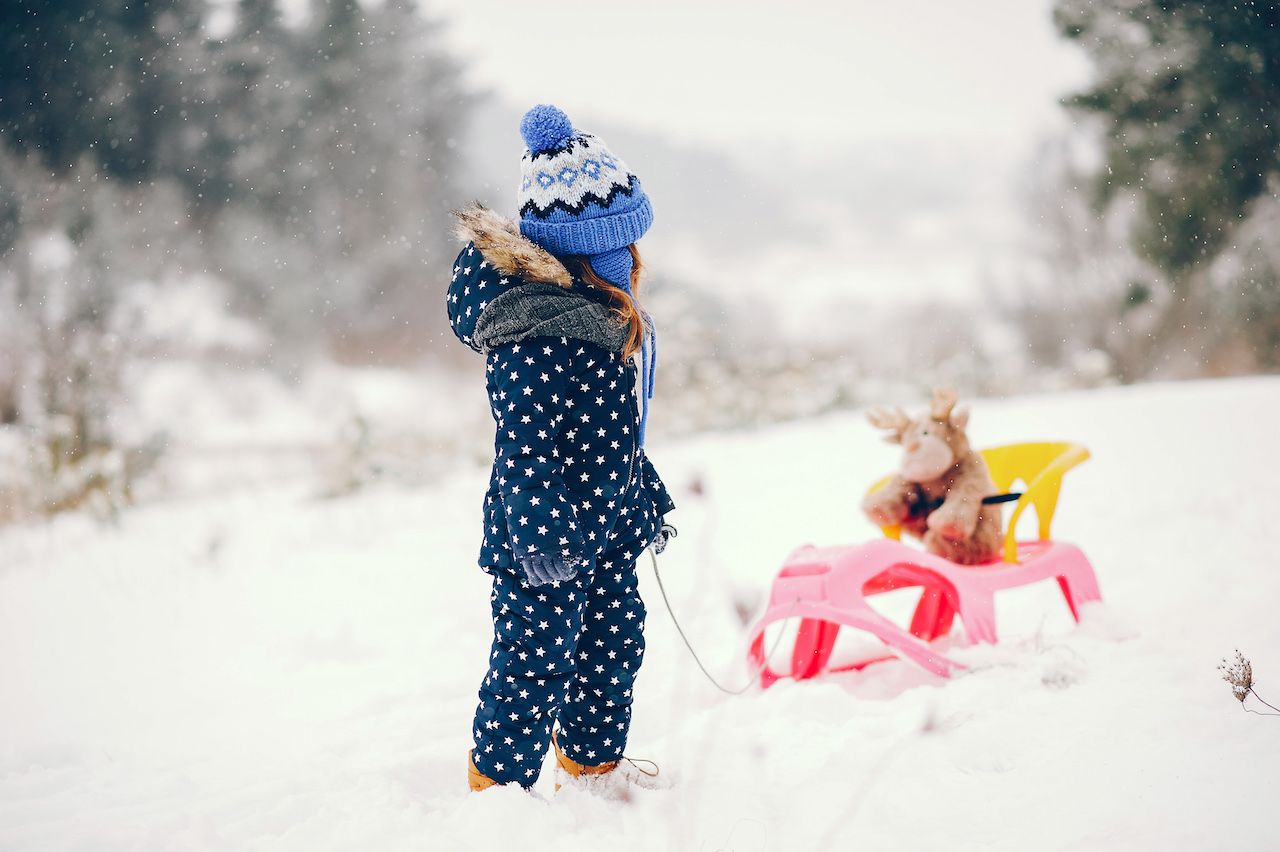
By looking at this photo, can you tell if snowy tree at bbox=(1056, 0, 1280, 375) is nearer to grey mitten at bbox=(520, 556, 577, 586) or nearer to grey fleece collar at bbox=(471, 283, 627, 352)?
grey fleece collar at bbox=(471, 283, 627, 352)

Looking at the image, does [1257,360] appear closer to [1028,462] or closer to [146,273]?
[1028,462]

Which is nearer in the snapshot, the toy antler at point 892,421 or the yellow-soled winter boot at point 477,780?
the yellow-soled winter boot at point 477,780

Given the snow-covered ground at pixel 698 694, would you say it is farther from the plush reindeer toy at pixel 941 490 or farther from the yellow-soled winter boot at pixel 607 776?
the plush reindeer toy at pixel 941 490

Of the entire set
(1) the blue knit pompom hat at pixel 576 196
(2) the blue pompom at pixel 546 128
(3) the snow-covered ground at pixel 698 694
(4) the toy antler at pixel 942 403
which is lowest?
(3) the snow-covered ground at pixel 698 694

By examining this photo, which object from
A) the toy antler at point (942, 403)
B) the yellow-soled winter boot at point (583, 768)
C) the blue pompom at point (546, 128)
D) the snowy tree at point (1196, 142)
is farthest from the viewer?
the snowy tree at point (1196, 142)

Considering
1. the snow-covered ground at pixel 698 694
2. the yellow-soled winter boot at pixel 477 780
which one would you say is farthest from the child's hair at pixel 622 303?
the yellow-soled winter boot at pixel 477 780

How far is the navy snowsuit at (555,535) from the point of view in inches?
63.2

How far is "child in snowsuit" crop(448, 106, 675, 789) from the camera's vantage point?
1.63 meters

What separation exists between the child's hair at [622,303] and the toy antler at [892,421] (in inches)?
51.6

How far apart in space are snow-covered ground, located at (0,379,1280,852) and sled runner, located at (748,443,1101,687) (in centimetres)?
11

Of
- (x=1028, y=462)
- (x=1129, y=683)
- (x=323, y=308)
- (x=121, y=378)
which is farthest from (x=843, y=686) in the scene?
(x=323, y=308)

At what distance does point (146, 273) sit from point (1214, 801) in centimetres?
1225

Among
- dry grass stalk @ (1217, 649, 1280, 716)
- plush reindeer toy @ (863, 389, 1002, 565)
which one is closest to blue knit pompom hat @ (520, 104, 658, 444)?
plush reindeer toy @ (863, 389, 1002, 565)

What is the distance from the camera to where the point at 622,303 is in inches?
71.4
